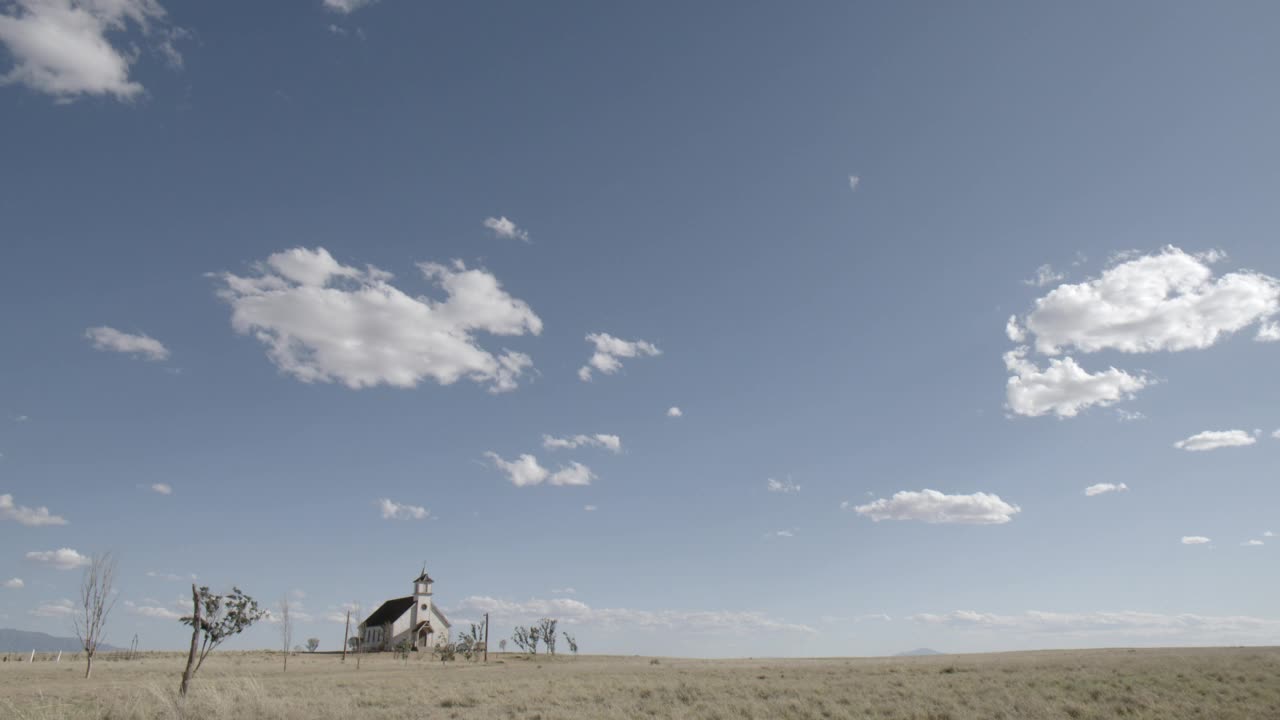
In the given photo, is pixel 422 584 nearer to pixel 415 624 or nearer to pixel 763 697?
pixel 415 624

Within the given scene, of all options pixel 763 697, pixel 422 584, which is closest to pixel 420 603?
pixel 422 584

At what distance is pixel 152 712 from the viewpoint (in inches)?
855

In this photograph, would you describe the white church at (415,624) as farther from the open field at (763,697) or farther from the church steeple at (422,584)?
the open field at (763,697)

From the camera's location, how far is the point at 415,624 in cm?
11600

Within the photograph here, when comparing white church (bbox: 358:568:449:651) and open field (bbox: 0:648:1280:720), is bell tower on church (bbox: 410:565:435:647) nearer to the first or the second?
white church (bbox: 358:568:449:651)

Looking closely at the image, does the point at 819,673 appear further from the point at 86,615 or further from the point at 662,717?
the point at 86,615

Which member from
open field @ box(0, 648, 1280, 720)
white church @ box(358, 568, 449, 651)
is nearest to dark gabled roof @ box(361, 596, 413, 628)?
white church @ box(358, 568, 449, 651)

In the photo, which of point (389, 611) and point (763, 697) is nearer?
point (763, 697)

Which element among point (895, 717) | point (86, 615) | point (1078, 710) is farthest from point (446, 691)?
point (86, 615)

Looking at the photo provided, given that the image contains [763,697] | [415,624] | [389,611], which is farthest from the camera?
[389,611]

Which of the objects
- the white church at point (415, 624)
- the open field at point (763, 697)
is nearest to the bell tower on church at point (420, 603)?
the white church at point (415, 624)

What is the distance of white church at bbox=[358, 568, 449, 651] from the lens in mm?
115062

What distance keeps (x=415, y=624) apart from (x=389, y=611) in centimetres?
1447

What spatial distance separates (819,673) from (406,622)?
306ft
